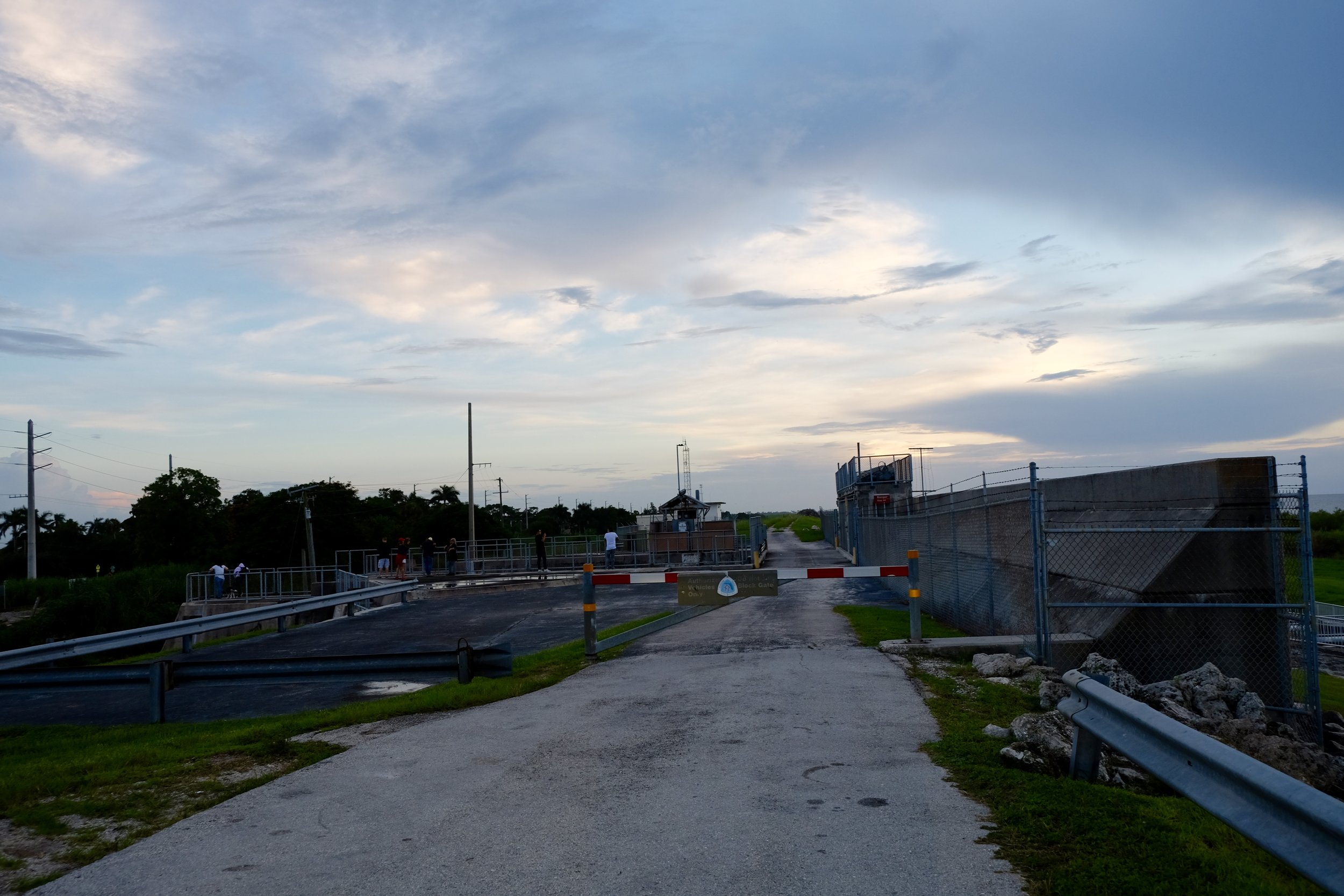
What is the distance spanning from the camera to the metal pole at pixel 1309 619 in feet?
31.5

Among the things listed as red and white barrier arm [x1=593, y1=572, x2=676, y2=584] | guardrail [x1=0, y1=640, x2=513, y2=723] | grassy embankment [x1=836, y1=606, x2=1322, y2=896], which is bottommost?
grassy embankment [x1=836, y1=606, x2=1322, y2=896]

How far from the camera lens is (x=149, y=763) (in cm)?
814

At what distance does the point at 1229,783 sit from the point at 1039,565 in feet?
23.3

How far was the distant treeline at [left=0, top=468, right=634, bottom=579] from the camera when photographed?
95750 mm

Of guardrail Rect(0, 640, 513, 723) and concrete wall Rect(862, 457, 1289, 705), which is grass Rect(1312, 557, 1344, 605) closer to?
concrete wall Rect(862, 457, 1289, 705)

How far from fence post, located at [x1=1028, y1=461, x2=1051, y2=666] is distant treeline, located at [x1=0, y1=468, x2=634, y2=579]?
253 feet

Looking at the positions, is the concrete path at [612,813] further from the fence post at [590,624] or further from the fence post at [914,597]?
the fence post at [590,624]

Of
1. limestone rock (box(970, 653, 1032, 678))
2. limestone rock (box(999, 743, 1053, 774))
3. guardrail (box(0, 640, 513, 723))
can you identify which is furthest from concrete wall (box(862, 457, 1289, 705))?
guardrail (box(0, 640, 513, 723))

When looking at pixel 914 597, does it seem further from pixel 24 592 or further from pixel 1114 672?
pixel 24 592

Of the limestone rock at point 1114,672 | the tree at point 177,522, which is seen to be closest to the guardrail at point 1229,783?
the limestone rock at point 1114,672

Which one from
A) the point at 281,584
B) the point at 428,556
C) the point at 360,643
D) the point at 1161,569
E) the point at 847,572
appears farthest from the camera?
the point at 281,584

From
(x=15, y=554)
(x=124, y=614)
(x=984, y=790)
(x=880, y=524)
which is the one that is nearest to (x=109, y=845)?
(x=984, y=790)

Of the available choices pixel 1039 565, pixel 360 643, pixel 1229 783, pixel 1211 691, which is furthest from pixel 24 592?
pixel 1229 783

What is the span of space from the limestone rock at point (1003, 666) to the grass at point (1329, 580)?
3026 cm
